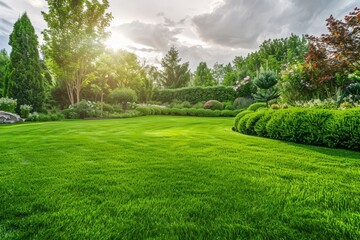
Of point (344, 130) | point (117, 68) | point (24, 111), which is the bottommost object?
point (24, 111)

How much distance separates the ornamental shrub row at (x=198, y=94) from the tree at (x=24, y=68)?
17.1 metres

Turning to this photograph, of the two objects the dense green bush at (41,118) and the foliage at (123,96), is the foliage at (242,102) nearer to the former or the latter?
the foliage at (123,96)

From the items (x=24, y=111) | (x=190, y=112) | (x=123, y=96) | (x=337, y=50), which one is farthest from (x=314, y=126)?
(x=123, y=96)

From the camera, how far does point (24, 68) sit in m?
14.1

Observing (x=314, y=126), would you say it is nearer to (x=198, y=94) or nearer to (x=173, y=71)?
(x=198, y=94)

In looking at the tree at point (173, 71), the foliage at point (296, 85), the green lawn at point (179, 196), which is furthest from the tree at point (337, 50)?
the tree at point (173, 71)

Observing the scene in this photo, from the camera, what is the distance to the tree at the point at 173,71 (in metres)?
47.7

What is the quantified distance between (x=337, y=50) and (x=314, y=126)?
4997 mm

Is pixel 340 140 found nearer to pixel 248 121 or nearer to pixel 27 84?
pixel 248 121

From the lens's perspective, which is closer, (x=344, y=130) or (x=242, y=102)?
(x=344, y=130)

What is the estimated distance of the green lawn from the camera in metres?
1.50

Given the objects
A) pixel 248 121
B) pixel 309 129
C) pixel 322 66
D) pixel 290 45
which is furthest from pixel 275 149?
pixel 290 45

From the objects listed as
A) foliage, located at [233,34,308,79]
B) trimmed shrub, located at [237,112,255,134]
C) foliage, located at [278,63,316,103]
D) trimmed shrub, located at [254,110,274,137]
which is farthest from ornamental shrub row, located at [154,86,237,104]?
trimmed shrub, located at [254,110,274,137]

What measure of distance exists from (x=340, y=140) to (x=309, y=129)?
2.01 feet
